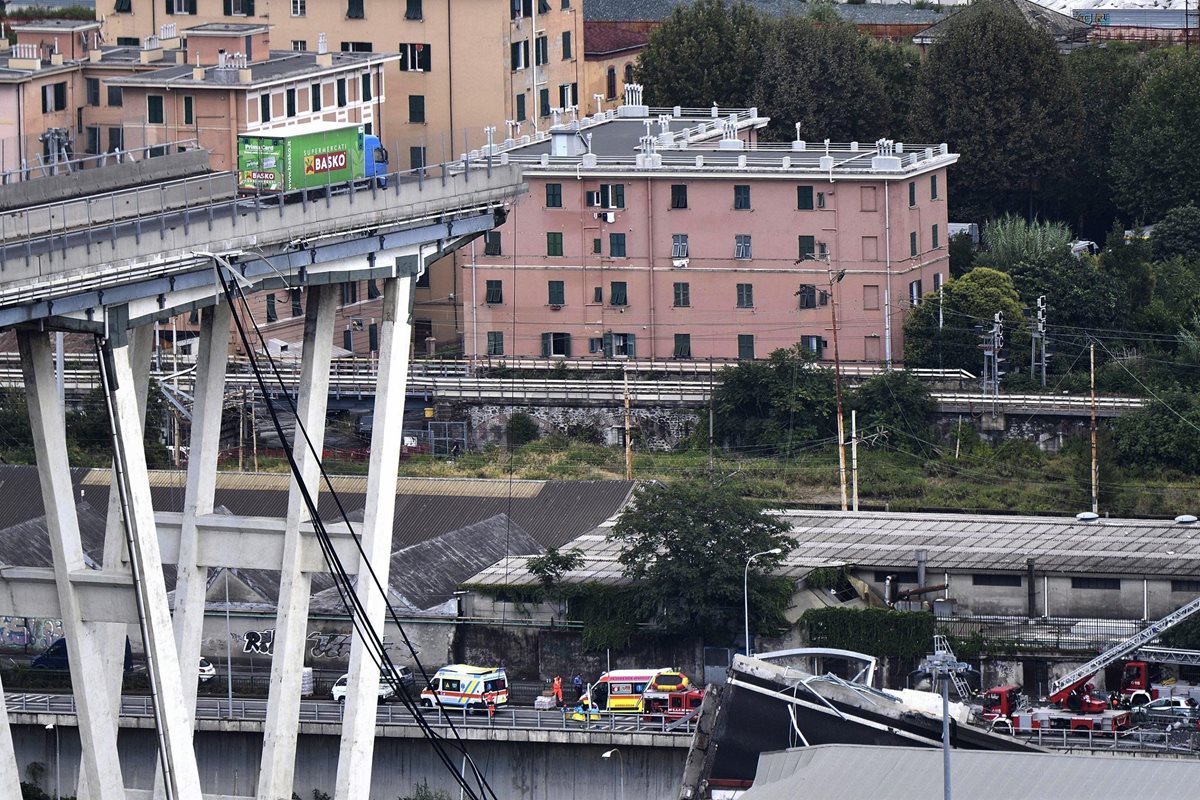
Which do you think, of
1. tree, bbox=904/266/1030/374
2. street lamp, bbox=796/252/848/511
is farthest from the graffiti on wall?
tree, bbox=904/266/1030/374

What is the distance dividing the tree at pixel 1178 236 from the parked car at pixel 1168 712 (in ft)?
97.6

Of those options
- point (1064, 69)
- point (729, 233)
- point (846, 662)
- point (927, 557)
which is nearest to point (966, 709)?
point (846, 662)

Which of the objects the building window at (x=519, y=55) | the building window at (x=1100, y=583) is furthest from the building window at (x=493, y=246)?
the building window at (x=1100, y=583)

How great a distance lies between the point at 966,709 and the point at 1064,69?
128 feet

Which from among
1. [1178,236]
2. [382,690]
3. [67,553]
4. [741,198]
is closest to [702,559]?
[382,690]

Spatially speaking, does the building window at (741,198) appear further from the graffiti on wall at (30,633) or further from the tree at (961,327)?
the graffiti on wall at (30,633)

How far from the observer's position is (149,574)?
1161 inches

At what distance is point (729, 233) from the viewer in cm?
6762

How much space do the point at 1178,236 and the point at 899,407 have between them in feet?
53.3

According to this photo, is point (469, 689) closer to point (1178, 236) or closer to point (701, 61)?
point (1178, 236)

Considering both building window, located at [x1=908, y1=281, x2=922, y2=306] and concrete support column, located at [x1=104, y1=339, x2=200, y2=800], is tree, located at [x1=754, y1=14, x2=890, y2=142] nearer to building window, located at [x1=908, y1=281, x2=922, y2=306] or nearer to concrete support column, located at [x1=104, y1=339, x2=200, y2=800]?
Answer: building window, located at [x1=908, y1=281, x2=922, y2=306]

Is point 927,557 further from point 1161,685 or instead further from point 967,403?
point 967,403

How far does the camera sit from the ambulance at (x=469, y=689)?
47469mm

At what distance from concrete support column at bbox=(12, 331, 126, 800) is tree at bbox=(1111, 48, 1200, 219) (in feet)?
173
